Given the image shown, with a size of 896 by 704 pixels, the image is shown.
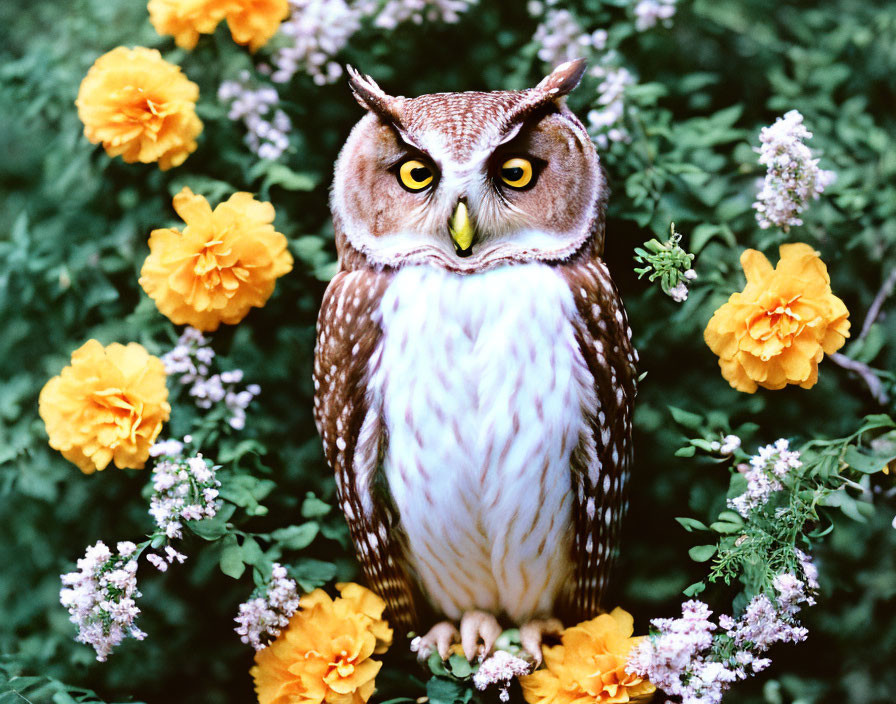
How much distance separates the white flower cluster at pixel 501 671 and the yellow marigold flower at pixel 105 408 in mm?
486

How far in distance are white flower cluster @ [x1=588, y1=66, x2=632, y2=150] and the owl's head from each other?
190mm

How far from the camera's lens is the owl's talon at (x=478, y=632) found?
1047 millimetres

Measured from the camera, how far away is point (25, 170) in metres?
1.49

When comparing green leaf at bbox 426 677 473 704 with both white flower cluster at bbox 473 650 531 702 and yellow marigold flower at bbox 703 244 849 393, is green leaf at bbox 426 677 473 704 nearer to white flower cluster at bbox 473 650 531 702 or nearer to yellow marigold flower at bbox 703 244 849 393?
white flower cluster at bbox 473 650 531 702

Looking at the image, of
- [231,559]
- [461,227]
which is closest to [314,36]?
[461,227]

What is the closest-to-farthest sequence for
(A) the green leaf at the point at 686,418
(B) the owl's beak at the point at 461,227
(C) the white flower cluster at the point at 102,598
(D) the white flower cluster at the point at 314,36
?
1. (B) the owl's beak at the point at 461,227
2. (C) the white flower cluster at the point at 102,598
3. (A) the green leaf at the point at 686,418
4. (D) the white flower cluster at the point at 314,36

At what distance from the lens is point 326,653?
1.06m

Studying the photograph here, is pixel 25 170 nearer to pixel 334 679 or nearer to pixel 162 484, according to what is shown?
pixel 162 484

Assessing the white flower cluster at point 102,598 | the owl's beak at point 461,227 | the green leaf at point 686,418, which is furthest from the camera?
the green leaf at point 686,418

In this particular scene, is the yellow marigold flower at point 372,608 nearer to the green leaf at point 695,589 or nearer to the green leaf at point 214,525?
the green leaf at point 214,525

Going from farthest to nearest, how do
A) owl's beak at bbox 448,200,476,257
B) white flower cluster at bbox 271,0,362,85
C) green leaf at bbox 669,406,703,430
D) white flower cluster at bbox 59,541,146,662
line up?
white flower cluster at bbox 271,0,362,85, green leaf at bbox 669,406,703,430, white flower cluster at bbox 59,541,146,662, owl's beak at bbox 448,200,476,257

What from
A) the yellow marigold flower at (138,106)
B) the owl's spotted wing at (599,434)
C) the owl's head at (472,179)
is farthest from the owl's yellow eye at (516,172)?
the yellow marigold flower at (138,106)

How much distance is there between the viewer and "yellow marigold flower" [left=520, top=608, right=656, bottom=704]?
100 centimetres

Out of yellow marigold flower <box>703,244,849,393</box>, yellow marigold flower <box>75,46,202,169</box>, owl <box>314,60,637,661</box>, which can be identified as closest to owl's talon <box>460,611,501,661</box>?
owl <box>314,60,637,661</box>
